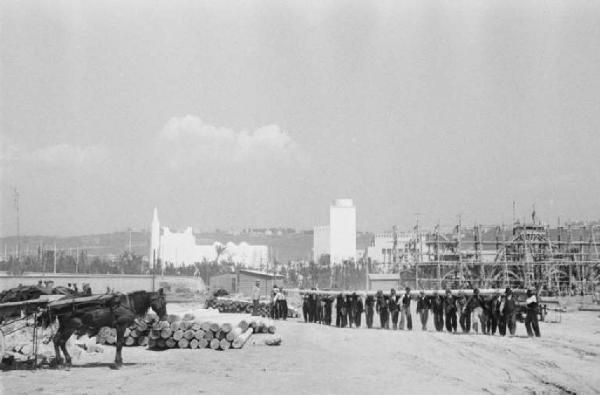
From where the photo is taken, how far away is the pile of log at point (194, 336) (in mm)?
17453

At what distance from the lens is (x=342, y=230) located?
127062 mm

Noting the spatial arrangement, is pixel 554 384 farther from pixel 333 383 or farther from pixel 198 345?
pixel 198 345

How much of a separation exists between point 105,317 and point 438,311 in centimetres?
1368

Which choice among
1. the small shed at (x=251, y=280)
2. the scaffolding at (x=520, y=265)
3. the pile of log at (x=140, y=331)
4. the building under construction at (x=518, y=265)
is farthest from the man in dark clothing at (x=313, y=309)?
the small shed at (x=251, y=280)

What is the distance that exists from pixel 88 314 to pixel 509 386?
900cm

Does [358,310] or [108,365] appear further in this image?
[358,310]

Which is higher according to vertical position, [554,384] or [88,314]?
[88,314]

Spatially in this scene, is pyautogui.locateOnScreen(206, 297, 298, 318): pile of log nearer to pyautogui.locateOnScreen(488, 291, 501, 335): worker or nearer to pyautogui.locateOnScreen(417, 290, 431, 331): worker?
pyautogui.locateOnScreen(417, 290, 431, 331): worker

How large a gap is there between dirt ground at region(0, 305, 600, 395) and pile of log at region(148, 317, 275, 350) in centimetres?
43

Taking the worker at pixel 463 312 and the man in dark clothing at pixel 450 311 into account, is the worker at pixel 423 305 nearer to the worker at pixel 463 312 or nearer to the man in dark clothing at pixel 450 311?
the man in dark clothing at pixel 450 311

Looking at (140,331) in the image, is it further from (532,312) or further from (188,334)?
(532,312)

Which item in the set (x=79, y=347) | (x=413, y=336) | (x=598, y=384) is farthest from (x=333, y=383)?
(x=413, y=336)

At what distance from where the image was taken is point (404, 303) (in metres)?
25.0

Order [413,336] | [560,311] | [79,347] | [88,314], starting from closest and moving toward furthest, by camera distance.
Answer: [88,314], [79,347], [413,336], [560,311]
